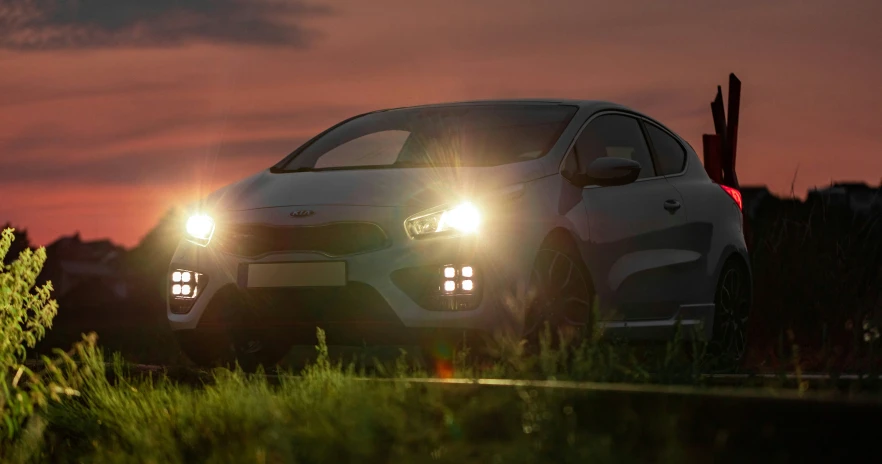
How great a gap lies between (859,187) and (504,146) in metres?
19.3

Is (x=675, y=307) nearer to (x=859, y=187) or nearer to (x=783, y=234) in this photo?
(x=783, y=234)

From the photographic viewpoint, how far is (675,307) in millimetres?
9578

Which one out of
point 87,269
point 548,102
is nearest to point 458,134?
point 548,102

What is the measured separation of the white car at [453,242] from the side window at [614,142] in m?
0.01

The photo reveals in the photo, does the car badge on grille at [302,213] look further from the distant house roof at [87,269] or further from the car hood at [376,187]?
the distant house roof at [87,269]

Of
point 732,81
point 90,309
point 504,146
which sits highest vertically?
point 732,81

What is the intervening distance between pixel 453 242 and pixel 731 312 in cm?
346

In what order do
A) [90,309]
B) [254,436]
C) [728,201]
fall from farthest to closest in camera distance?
1. [90,309]
2. [728,201]
3. [254,436]

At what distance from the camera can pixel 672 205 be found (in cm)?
981

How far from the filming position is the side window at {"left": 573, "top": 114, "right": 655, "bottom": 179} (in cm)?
913

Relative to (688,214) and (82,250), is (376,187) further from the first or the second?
(82,250)

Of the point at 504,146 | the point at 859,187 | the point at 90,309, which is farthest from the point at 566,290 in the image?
the point at 859,187

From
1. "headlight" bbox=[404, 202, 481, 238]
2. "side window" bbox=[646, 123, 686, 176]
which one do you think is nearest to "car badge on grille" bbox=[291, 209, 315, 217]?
"headlight" bbox=[404, 202, 481, 238]

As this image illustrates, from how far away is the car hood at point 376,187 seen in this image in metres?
7.91
